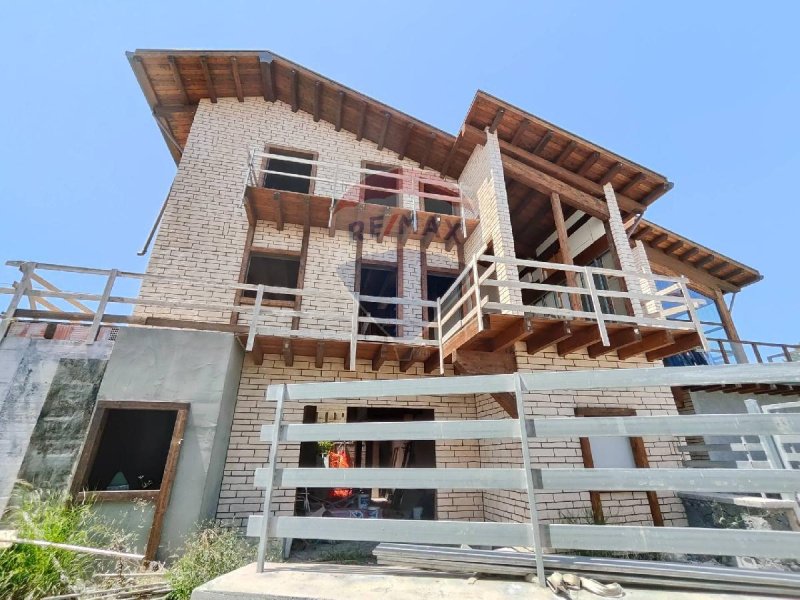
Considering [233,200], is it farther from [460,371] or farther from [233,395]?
[460,371]

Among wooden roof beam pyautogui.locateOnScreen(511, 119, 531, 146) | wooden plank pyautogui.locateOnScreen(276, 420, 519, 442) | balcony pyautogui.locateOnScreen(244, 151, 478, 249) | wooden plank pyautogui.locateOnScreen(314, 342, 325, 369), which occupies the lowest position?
wooden plank pyautogui.locateOnScreen(276, 420, 519, 442)

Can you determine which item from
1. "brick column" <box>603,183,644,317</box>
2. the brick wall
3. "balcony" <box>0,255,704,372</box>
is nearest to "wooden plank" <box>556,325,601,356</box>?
"balcony" <box>0,255,704,372</box>

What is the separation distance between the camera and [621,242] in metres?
8.50

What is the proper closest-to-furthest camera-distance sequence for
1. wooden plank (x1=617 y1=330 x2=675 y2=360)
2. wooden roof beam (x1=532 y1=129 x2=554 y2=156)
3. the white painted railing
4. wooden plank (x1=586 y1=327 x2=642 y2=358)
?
the white painted railing < wooden plank (x1=586 y1=327 x2=642 y2=358) < wooden plank (x1=617 y1=330 x2=675 y2=360) < wooden roof beam (x1=532 y1=129 x2=554 y2=156)

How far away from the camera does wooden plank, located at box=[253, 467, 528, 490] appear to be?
7.04 ft

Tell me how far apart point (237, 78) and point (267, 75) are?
2.52 ft

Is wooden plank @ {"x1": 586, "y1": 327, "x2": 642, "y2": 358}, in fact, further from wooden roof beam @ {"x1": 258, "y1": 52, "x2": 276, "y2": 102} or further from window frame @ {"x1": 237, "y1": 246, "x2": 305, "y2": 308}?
wooden roof beam @ {"x1": 258, "y1": 52, "x2": 276, "y2": 102}

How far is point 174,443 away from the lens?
523 centimetres

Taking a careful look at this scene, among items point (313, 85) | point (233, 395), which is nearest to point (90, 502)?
point (233, 395)

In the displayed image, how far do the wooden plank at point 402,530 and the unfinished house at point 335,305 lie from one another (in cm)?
360

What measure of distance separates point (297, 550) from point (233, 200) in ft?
24.4

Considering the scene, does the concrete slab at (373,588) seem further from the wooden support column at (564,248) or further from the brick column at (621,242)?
the brick column at (621,242)

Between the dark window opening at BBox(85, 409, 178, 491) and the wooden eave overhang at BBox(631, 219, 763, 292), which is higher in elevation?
the wooden eave overhang at BBox(631, 219, 763, 292)

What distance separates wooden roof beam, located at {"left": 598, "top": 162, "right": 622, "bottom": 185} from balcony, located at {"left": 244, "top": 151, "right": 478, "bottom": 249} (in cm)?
337
